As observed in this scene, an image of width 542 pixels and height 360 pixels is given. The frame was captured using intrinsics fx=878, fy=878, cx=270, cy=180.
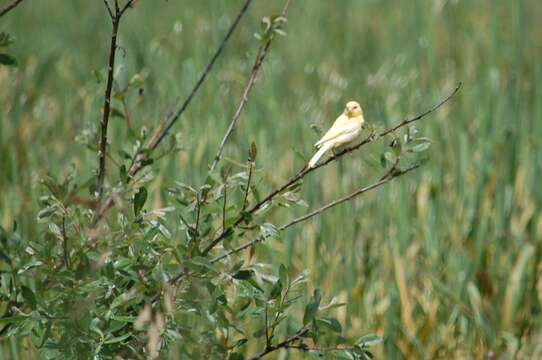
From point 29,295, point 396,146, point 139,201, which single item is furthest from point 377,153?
point 29,295

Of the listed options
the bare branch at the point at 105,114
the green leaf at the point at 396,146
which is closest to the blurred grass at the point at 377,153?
the bare branch at the point at 105,114

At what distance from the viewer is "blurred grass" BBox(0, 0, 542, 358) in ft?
7.99

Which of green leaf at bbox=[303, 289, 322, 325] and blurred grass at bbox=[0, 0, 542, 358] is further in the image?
blurred grass at bbox=[0, 0, 542, 358]

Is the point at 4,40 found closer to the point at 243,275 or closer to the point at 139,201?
the point at 139,201

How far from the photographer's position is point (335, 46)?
4266mm

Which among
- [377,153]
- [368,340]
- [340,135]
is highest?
[377,153]

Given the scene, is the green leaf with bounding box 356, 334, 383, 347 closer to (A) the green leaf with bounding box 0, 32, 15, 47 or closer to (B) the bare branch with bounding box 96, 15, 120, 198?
(B) the bare branch with bounding box 96, 15, 120, 198

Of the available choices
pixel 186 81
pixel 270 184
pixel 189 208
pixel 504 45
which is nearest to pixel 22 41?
pixel 186 81

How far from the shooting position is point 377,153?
2.59 meters

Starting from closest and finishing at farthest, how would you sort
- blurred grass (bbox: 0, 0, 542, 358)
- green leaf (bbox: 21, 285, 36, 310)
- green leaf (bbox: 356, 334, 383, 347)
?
green leaf (bbox: 21, 285, 36, 310) < green leaf (bbox: 356, 334, 383, 347) < blurred grass (bbox: 0, 0, 542, 358)

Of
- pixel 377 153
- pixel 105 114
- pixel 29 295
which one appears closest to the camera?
pixel 29 295

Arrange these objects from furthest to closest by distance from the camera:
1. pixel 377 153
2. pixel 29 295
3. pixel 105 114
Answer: pixel 377 153 → pixel 105 114 → pixel 29 295

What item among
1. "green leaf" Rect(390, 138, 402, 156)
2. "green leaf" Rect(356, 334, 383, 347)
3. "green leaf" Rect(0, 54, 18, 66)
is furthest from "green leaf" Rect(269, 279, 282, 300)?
"green leaf" Rect(0, 54, 18, 66)

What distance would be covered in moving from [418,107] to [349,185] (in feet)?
1.13
